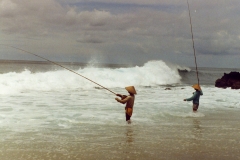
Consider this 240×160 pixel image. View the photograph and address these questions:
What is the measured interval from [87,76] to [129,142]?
66.9ft

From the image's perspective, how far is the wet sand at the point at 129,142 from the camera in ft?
17.1

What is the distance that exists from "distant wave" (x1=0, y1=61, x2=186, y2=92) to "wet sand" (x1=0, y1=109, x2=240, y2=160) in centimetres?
1065

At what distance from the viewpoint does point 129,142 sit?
240 inches

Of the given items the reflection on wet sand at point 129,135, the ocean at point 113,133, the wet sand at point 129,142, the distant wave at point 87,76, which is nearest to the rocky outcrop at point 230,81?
the distant wave at point 87,76

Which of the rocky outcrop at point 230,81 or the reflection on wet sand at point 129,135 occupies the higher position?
the rocky outcrop at point 230,81

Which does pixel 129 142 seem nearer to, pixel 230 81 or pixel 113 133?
pixel 113 133

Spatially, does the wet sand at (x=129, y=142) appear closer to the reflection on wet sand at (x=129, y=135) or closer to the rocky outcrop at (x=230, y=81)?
the reflection on wet sand at (x=129, y=135)

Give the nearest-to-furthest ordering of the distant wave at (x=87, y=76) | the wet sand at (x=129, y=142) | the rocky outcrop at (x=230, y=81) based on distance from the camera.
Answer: the wet sand at (x=129, y=142), the distant wave at (x=87, y=76), the rocky outcrop at (x=230, y=81)

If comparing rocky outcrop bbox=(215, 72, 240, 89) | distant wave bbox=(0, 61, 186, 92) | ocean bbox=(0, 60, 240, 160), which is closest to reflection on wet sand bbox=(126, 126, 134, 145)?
ocean bbox=(0, 60, 240, 160)

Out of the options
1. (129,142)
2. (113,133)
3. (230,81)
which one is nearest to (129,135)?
(113,133)

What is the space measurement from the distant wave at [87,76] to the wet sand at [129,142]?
34.9 ft

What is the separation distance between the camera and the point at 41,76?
21281 millimetres

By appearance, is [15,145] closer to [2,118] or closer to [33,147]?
[33,147]

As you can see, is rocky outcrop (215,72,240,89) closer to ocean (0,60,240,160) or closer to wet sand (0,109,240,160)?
ocean (0,60,240,160)
